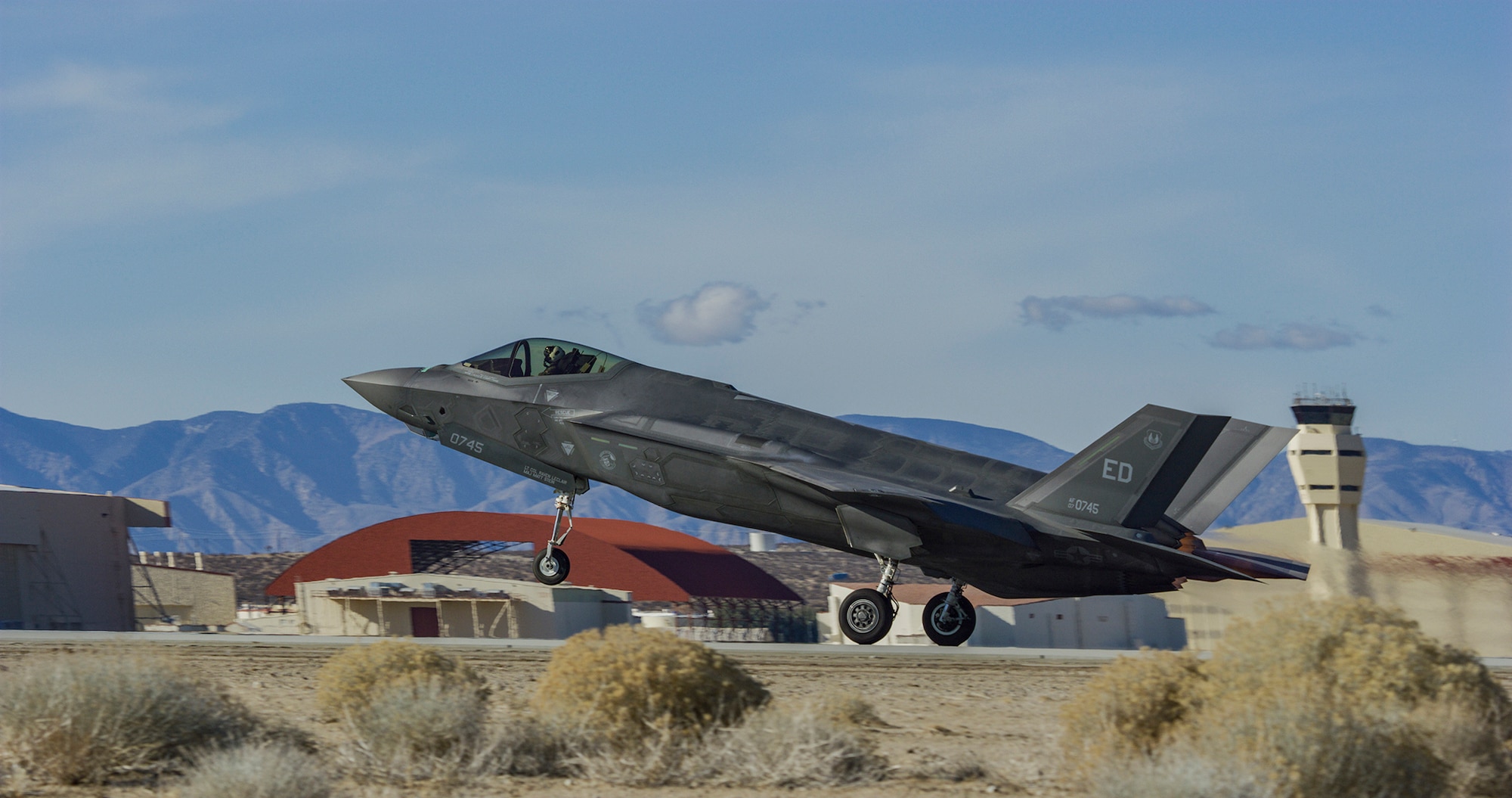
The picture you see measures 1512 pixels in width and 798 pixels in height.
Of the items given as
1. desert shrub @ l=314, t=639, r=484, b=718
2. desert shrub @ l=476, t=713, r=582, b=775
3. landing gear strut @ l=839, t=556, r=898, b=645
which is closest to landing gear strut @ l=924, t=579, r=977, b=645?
landing gear strut @ l=839, t=556, r=898, b=645

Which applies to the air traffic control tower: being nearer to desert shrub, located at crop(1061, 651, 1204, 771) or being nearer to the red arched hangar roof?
the red arched hangar roof

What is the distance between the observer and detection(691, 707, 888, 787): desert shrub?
1286 centimetres

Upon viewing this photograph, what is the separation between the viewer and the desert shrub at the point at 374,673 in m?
14.9

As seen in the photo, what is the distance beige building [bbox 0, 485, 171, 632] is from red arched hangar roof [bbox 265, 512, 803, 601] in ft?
51.7

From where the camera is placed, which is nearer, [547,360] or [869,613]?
[869,613]

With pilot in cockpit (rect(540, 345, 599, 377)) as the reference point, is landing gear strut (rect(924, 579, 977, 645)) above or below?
below

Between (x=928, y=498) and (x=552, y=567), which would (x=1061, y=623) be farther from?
(x=928, y=498)

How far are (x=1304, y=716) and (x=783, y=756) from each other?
4487 millimetres

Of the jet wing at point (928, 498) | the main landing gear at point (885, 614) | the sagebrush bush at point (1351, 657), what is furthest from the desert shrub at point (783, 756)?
the main landing gear at point (885, 614)

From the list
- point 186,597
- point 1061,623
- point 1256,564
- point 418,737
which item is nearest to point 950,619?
point 1256,564

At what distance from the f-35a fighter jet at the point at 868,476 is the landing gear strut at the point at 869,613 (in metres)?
0.03

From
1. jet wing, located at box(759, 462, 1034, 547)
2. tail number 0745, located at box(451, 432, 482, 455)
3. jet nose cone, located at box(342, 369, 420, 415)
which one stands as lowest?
jet wing, located at box(759, 462, 1034, 547)

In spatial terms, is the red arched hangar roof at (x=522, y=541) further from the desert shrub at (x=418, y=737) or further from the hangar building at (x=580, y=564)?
the desert shrub at (x=418, y=737)

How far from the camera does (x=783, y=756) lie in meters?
13.0
